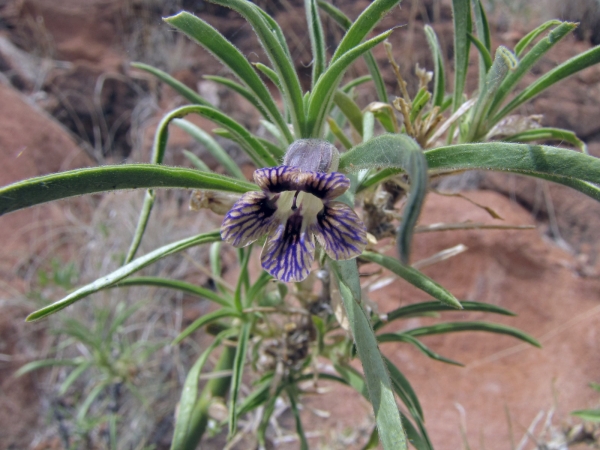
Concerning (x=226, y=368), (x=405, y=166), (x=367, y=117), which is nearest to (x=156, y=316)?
(x=226, y=368)

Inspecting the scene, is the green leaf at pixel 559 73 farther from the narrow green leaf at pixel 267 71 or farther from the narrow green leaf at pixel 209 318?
the narrow green leaf at pixel 209 318

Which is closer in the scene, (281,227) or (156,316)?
(281,227)

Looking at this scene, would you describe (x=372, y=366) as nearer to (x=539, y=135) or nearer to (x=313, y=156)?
(x=313, y=156)

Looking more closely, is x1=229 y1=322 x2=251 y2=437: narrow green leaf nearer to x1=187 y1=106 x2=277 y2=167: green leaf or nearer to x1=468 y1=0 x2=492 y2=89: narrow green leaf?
x1=187 y1=106 x2=277 y2=167: green leaf

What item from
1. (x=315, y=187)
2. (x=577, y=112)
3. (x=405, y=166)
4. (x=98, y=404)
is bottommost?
(x=405, y=166)

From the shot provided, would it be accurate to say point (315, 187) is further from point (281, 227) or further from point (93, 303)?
point (93, 303)

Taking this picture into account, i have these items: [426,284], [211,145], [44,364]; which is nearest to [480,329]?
[426,284]
